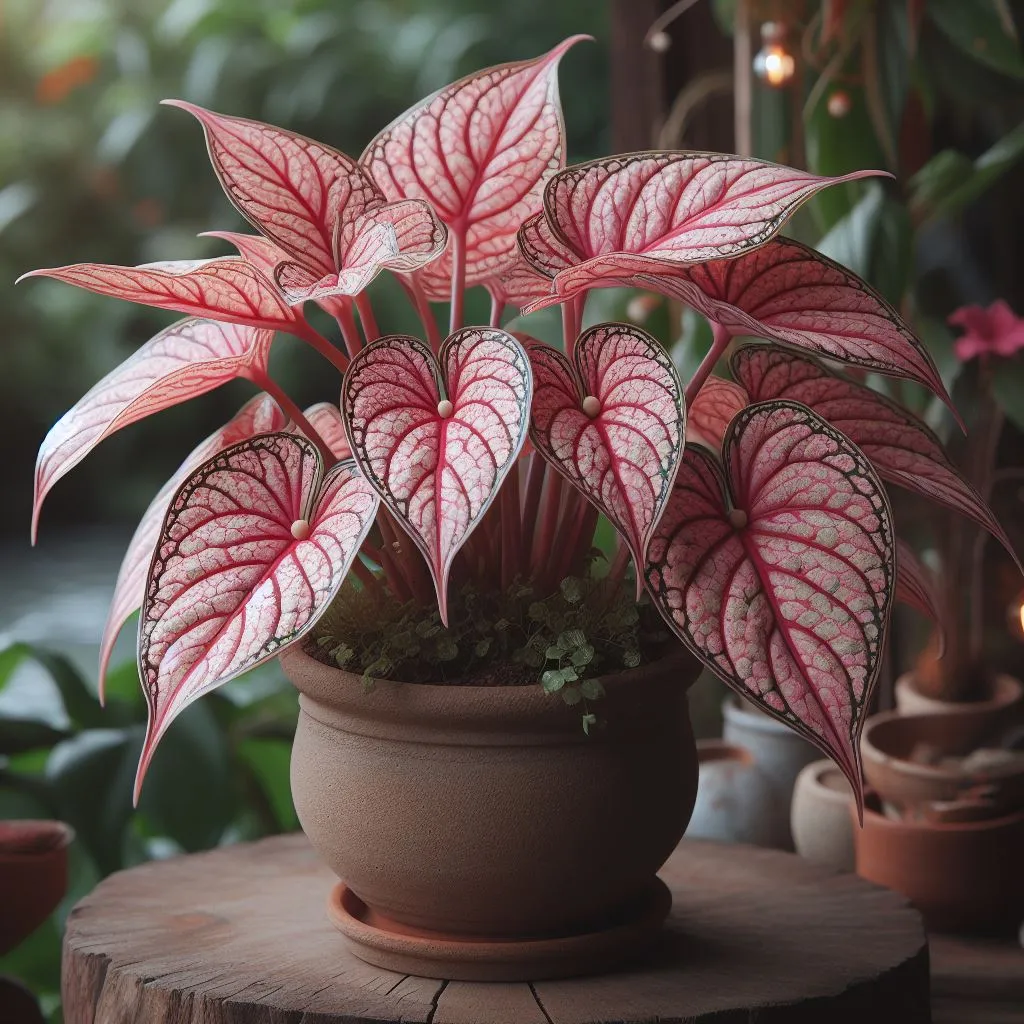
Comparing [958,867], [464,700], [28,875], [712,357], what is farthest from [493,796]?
[958,867]

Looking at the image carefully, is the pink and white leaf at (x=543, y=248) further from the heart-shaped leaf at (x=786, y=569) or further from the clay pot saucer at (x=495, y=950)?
the clay pot saucer at (x=495, y=950)

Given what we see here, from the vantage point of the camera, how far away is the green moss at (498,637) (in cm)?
77

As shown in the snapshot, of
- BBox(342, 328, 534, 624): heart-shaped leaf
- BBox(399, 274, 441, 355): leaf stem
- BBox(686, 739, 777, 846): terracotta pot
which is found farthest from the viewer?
BBox(686, 739, 777, 846): terracotta pot

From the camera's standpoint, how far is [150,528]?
34.9 inches

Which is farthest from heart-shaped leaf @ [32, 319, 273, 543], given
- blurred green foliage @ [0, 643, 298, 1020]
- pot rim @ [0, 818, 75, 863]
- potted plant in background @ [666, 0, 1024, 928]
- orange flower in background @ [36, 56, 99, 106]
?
orange flower in background @ [36, 56, 99, 106]

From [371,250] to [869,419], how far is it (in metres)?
0.33

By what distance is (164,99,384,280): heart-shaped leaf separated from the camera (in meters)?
0.78

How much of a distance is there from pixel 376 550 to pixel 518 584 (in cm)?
9

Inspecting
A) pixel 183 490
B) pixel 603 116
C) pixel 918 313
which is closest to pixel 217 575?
pixel 183 490

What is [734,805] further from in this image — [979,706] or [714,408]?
[714,408]

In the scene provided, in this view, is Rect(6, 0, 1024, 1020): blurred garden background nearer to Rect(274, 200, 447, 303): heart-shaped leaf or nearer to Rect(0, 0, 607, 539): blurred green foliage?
Rect(0, 0, 607, 539): blurred green foliage

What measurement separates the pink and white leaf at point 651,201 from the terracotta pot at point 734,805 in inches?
32.0

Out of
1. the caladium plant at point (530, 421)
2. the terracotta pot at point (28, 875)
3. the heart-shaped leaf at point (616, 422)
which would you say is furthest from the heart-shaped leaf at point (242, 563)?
the terracotta pot at point (28, 875)

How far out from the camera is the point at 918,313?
1.70 m
